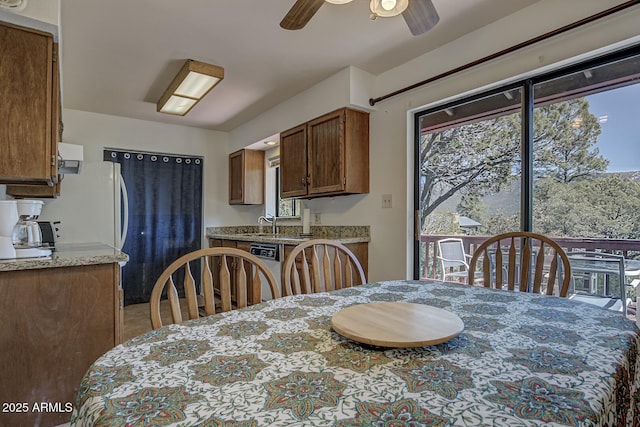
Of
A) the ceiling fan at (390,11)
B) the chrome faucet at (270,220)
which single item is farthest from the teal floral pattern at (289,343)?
the chrome faucet at (270,220)

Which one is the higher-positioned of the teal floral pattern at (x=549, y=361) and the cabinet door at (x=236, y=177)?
the cabinet door at (x=236, y=177)

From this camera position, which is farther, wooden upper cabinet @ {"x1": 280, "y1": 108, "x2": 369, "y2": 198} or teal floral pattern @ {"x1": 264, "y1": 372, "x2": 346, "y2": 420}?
wooden upper cabinet @ {"x1": 280, "y1": 108, "x2": 369, "y2": 198}

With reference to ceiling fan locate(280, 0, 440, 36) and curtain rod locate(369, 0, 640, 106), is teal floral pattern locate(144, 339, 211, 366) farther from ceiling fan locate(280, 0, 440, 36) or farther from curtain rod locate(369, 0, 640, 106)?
curtain rod locate(369, 0, 640, 106)

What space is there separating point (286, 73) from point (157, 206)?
2.60 meters

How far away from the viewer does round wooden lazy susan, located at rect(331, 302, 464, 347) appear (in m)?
0.84

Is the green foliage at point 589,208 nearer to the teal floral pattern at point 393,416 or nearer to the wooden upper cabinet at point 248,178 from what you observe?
the teal floral pattern at point 393,416

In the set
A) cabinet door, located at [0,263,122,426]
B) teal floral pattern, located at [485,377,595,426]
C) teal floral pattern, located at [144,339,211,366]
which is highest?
teal floral pattern, located at [485,377,595,426]

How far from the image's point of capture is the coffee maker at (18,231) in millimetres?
1746

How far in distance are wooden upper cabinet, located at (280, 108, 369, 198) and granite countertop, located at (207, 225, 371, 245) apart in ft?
1.33

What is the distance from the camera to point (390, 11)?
144cm

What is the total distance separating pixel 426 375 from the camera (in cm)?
71

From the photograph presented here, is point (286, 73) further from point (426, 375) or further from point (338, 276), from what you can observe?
point (426, 375)

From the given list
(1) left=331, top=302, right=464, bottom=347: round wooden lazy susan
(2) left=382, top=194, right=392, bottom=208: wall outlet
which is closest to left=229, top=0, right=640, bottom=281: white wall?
(2) left=382, top=194, right=392, bottom=208: wall outlet

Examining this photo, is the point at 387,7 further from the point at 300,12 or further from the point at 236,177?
the point at 236,177
